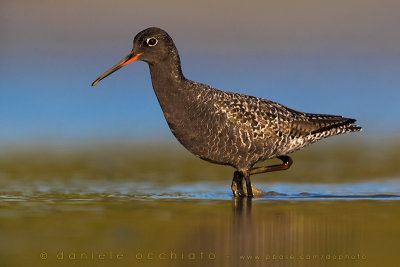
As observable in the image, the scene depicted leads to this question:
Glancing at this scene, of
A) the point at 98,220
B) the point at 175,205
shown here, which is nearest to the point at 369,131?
the point at 175,205

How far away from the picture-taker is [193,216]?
1213cm

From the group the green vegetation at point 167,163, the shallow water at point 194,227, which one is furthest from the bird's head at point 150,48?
the green vegetation at point 167,163

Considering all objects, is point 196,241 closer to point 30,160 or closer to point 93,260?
point 93,260

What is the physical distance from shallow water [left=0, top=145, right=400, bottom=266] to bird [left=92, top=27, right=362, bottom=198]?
715 millimetres

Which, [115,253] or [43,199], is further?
[43,199]

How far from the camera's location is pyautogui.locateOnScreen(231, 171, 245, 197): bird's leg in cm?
1503

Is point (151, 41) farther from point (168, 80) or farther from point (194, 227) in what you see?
point (194, 227)

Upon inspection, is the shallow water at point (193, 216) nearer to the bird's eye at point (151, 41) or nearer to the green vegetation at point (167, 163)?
the green vegetation at point (167, 163)

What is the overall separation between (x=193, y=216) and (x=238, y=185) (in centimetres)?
315

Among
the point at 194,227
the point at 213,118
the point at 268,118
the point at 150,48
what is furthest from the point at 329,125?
the point at 194,227

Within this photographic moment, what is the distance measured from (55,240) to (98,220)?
1.36 meters

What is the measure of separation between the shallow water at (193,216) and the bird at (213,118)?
71 cm

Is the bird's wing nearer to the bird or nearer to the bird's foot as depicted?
the bird

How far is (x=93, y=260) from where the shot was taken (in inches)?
373
